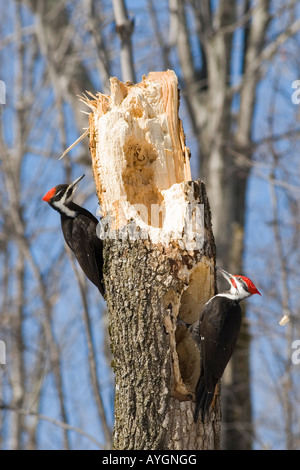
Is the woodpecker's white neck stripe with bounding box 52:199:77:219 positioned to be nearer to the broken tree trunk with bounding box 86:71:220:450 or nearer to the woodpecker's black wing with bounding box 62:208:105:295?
the woodpecker's black wing with bounding box 62:208:105:295

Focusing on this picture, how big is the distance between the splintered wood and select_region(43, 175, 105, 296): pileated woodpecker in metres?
0.37

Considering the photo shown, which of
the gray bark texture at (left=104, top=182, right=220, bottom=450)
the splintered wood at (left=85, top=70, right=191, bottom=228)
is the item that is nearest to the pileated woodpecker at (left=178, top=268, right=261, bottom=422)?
the gray bark texture at (left=104, top=182, right=220, bottom=450)

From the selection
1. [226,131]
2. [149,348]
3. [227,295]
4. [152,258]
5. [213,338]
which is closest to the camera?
[149,348]

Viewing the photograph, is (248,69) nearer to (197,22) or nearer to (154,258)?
(197,22)

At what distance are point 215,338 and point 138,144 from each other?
1284 millimetres

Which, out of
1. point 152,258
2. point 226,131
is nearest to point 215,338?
point 152,258

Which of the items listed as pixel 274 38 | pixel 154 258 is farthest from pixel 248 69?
pixel 154 258

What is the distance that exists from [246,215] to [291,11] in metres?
3.10

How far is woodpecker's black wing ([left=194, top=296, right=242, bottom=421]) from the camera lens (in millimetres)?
3467

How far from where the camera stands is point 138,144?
3900 millimetres

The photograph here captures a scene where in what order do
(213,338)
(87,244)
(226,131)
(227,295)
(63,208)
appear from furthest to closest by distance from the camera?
(226,131) < (63,208) < (87,244) < (227,295) < (213,338)

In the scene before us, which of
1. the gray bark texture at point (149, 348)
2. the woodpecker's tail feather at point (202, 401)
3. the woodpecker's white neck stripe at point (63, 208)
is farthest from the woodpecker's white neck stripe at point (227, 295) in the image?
the woodpecker's white neck stripe at point (63, 208)

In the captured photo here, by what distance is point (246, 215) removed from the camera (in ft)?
30.7

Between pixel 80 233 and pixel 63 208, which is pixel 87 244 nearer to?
pixel 80 233
